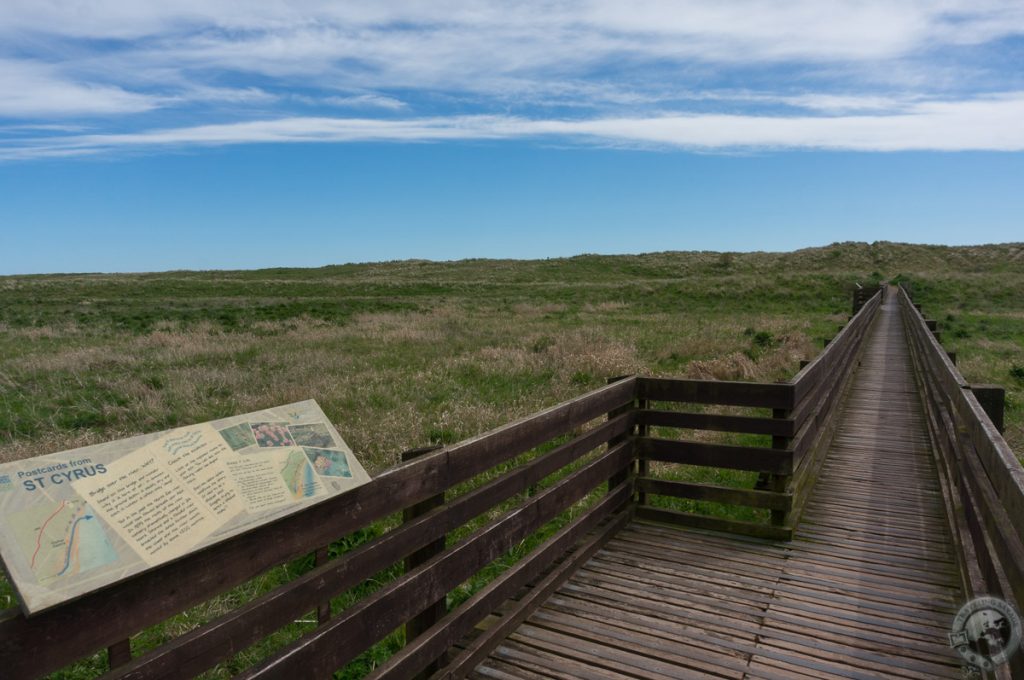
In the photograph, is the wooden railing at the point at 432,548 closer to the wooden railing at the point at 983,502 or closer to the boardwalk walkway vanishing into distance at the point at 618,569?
the boardwalk walkway vanishing into distance at the point at 618,569

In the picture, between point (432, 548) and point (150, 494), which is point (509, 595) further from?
point (150, 494)

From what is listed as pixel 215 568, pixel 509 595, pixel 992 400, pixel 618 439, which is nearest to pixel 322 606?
pixel 215 568

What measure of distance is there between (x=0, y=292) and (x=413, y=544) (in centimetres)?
6407

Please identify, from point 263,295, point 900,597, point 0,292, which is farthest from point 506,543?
point 0,292

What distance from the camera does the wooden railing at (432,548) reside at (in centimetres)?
235

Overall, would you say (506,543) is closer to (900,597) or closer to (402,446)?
(900,597)

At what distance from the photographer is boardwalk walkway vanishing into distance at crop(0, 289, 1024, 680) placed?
107 inches

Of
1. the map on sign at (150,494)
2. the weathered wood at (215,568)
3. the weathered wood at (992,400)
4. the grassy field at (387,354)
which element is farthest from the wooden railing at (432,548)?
the weathered wood at (992,400)

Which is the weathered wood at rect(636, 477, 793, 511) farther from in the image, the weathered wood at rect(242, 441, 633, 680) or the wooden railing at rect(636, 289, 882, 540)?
the weathered wood at rect(242, 441, 633, 680)

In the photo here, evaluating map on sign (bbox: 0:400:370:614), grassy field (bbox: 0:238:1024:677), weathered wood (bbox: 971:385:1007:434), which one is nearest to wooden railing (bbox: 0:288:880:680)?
map on sign (bbox: 0:400:370:614)

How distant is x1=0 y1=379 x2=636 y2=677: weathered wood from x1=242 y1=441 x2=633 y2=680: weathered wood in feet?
1.21

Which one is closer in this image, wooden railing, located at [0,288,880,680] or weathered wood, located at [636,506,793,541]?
wooden railing, located at [0,288,880,680]

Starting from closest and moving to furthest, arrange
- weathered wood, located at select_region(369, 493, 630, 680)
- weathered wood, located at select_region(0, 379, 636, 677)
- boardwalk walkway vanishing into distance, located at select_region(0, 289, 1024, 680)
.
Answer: weathered wood, located at select_region(0, 379, 636, 677), boardwalk walkway vanishing into distance, located at select_region(0, 289, 1024, 680), weathered wood, located at select_region(369, 493, 630, 680)

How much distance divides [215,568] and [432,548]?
1415 millimetres
